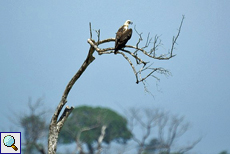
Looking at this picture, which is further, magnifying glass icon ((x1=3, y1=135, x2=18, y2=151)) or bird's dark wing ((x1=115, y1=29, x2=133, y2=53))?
magnifying glass icon ((x1=3, y1=135, x2=18, y2=151))

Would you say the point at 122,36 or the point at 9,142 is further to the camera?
the point at 9,142

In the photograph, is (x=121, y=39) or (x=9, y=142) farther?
(x=9, y=142)

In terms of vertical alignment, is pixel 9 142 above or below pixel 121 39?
below

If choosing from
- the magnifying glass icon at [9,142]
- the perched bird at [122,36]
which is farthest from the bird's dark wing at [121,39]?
the magnifying glass icon at [9,142]

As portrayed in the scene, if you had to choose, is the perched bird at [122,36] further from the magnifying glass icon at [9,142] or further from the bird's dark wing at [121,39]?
the magnifying glass icon at [9,142]

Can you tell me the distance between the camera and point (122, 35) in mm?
7945

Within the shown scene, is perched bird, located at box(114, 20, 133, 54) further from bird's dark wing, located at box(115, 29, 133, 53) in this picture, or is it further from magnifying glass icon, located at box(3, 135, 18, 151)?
magnifying glass icon, located at box(3, 135, 18, 151)

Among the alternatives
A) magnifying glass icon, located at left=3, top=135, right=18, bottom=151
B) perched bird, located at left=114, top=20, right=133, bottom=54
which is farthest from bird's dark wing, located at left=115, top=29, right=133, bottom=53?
magnifying glass icon, located at left=3, top=135, right=18, bottom=151

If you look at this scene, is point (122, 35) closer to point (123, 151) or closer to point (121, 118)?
point (123, 151)

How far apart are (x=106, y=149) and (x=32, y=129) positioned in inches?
205

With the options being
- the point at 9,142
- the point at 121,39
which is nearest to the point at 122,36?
the point at 121,39

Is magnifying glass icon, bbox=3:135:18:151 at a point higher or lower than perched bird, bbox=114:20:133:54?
lower

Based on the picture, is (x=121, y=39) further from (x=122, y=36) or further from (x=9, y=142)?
(x=9, y=142)

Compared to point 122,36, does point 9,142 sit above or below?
below
